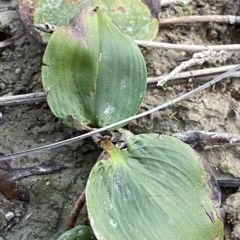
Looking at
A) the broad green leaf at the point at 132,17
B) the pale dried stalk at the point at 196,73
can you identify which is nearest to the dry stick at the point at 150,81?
the pale dried stalk at the point at 196,73

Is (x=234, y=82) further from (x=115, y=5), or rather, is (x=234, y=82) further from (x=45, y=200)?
(x=45, y=200)

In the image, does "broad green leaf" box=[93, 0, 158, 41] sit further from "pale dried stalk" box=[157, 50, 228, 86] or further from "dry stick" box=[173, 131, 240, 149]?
"dry stick" box=[173, 131, 240, 149]

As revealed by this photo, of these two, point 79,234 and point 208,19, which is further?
point 208,19

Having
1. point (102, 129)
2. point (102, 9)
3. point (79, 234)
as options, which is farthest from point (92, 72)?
point (79, 234)

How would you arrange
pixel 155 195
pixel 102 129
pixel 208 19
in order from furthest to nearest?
1. pixel 208 19
2. pixel 102 129
3. pixel 155 195

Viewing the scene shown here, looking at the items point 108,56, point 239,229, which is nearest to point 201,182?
point 239,229

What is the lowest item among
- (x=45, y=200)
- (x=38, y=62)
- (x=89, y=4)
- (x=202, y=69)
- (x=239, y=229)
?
(x=239, y=229)

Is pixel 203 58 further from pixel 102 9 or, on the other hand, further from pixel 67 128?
pixel 67 128
